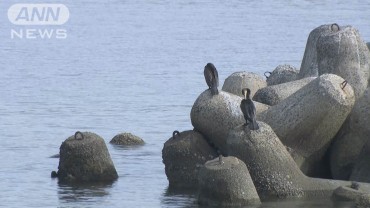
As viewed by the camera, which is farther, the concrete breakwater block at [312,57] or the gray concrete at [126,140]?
the gray concrete at [126,140]

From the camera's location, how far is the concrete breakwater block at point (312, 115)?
23422 mm

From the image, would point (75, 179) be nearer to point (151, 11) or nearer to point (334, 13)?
point (334, 13)

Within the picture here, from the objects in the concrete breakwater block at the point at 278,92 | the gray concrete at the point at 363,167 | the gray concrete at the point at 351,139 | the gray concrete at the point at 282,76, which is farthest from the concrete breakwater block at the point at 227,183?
the gray concrete at the point at 282,76

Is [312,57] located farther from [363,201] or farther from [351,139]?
[363,201]

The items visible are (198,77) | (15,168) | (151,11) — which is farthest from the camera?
(151,11)

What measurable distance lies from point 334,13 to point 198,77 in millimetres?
27780

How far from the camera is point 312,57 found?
27453 millimetres

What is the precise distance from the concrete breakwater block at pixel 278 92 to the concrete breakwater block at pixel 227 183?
131 inches

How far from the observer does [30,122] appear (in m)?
34.2

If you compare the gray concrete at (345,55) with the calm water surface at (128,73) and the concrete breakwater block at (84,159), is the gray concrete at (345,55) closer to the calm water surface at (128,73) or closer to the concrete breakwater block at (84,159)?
the calm water surface at (128,73)

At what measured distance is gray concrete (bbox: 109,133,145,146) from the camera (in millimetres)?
30094

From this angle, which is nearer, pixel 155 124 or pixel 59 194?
pixel 59 194

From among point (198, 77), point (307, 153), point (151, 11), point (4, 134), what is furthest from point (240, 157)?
point (151, 11)

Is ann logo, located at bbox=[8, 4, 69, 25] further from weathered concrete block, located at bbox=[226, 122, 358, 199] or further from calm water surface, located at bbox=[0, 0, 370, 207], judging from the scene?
weathered concrete block, located at bbox=[226, 122, 358, 199]
